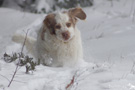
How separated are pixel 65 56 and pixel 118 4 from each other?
514 centimetres

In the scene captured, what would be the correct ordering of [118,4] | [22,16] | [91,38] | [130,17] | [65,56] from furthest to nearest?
[118,4]
[22,16]
[130,17]
[91,38]
[65,56]

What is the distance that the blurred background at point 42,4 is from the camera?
786cm

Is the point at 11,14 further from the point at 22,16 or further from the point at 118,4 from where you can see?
the point at 118,4

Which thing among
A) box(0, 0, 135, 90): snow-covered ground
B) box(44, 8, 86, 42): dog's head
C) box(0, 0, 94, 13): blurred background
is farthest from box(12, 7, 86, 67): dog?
box(0, 0, 94, 13): blurred background

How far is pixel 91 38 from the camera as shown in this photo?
592 cm

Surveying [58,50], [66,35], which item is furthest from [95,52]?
[66,35]

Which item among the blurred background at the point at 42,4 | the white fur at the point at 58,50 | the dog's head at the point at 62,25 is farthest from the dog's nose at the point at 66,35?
the blurred background at the point at 42,4

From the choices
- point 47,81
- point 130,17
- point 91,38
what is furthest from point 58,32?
point 130,17

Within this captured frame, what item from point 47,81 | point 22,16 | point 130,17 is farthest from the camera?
point 22,16

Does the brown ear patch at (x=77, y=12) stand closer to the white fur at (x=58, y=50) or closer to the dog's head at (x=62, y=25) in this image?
the dog's head at (x=62, y=25)

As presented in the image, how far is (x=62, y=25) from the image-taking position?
4.03m

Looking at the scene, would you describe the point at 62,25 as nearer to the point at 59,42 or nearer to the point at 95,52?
the point at 59,42

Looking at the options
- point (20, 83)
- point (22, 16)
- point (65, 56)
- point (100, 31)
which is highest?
point (22, 16)

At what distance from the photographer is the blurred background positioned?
25.8 feet
